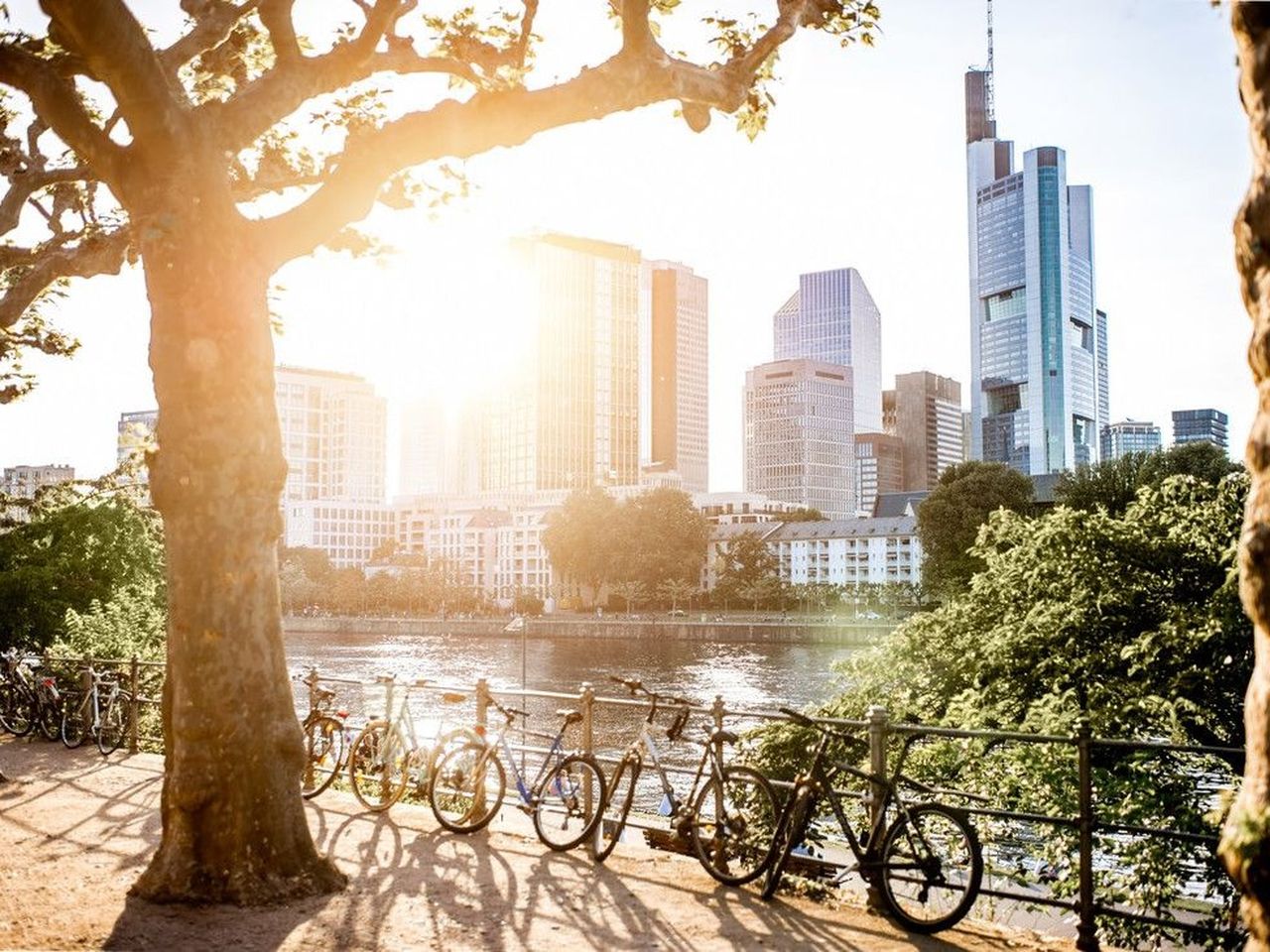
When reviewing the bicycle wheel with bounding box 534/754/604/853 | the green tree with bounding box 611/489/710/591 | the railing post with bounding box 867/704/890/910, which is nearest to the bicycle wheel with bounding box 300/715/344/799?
the bicycle wheel with bounding box 534/754/604/853

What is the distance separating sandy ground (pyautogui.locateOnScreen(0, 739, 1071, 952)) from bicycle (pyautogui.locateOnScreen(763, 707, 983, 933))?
0.67 feet

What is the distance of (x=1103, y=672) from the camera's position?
10258mm

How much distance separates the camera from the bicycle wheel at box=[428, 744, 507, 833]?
9188mm

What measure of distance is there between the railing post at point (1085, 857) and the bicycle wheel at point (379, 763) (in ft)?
19.1

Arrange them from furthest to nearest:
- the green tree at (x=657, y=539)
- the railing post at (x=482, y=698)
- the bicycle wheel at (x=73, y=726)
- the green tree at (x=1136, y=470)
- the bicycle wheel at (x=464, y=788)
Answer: the green tree at (x=657, y=539) → the green tree at (x=1136, y=470) → the bicycle wheel at (x=73, y=726) → the railing post at (x=482, y=698) → the bicycle wheel at (x=464, y=788)

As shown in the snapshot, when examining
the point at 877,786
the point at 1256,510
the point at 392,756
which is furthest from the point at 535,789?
the point at 1256,510

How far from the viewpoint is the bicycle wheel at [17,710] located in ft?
52.1

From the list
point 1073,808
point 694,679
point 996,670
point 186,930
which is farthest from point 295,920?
point 694,679

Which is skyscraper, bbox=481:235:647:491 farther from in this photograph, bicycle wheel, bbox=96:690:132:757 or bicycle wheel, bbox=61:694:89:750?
bicycle wheel, bbox=96:690:132:757

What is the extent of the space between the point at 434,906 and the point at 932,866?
3113 millimetres

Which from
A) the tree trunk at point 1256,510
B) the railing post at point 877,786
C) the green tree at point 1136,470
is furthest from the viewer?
the green tree at point 1136,470

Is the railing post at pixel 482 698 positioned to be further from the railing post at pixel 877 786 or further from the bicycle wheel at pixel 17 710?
the bicycle wheel at pixel 17 710

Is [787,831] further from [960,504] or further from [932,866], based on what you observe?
[960,504]

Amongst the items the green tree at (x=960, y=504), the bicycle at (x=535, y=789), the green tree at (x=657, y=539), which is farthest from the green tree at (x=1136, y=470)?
the green tree at (x=657, y=539)
